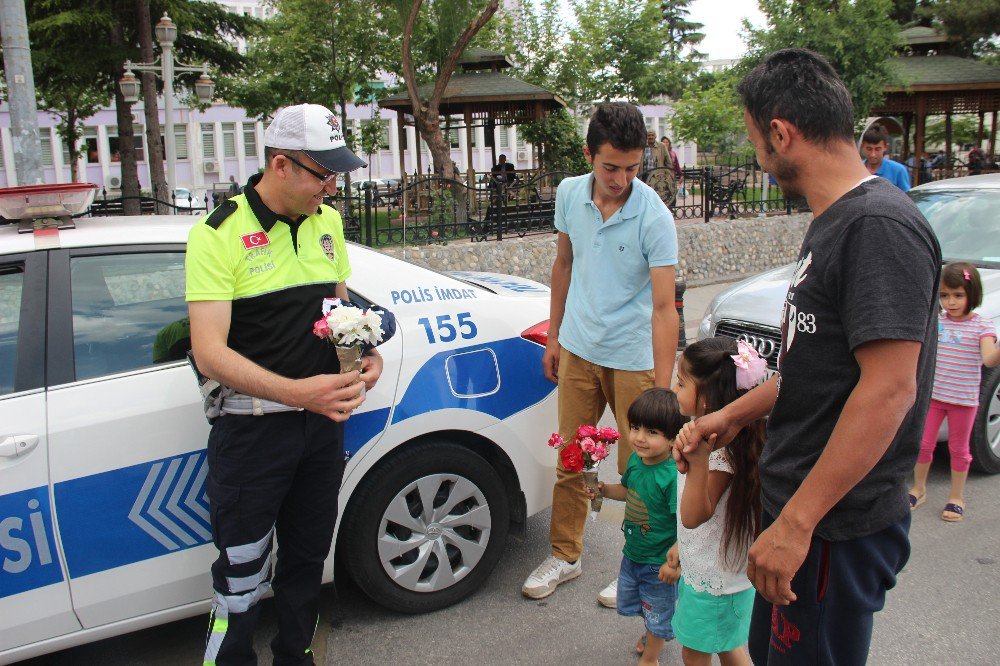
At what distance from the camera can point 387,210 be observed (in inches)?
386

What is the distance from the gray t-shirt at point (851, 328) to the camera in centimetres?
159

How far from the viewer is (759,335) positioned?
4.83 m

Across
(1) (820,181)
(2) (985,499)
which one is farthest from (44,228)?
(2) (985,499)

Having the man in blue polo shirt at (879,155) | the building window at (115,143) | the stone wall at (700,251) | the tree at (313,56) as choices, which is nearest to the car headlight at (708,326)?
the man in blue polo shirt at (879,155)

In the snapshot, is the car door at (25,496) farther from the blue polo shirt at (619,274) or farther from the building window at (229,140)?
the building window at (229,140)

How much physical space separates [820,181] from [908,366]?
0.43m

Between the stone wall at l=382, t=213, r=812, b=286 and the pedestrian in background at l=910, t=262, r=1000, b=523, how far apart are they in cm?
593

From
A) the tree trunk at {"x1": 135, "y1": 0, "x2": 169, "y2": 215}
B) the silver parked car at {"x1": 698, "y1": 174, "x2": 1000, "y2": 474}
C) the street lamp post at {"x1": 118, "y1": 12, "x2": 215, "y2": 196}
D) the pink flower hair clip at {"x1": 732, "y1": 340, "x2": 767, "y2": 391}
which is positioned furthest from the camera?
the tree trunk at {"x1": 135, "y1": 0, "x2": 169, "y2": 215}

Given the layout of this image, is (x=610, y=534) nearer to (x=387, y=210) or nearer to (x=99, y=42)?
(x=387, y=210)

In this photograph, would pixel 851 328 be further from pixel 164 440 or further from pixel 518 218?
pixel 518 218

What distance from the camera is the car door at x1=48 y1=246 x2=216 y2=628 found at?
8.89ft

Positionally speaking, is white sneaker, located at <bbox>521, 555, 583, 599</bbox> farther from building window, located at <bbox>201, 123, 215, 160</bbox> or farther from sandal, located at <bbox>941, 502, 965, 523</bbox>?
building window, located at <bbox>201, 123, 215, 160</bbox>

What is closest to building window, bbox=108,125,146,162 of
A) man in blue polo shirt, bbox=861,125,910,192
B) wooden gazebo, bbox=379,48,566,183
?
wooden gazebo, bbox=379,48,566,183

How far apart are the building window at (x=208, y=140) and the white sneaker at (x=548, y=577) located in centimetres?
5188
